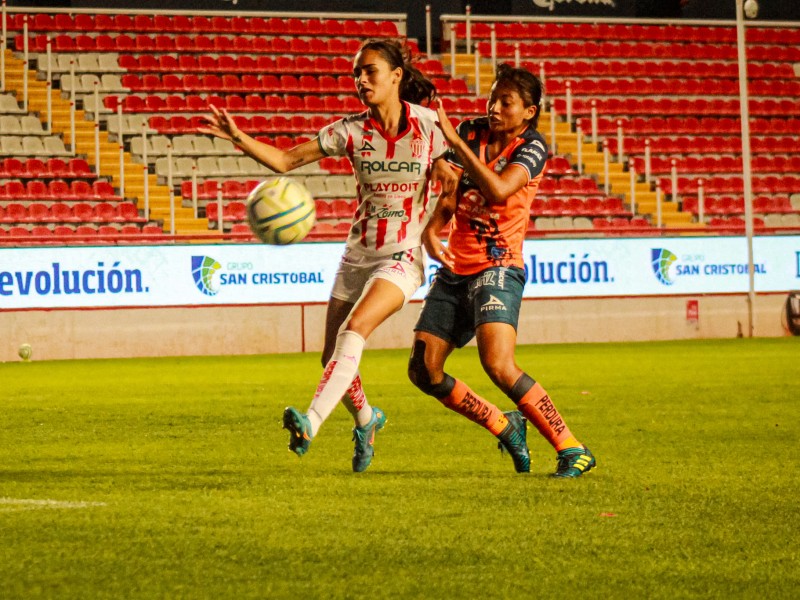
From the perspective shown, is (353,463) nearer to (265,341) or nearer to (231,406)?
(231,406)

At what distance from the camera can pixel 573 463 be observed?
5.96 meters

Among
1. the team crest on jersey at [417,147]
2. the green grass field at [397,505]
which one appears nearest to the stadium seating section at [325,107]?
the green grass field at [397,505]

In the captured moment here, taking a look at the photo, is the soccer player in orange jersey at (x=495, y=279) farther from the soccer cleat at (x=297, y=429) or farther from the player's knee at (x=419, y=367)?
the soccer cleat at (x=297, y=429)

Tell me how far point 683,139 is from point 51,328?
12.8 metres

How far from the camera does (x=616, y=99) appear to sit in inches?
997

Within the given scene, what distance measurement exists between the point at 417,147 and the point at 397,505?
1.92 meters

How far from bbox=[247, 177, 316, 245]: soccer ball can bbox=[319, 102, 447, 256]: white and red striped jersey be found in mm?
273

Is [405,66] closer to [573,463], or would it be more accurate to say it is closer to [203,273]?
[573,463]

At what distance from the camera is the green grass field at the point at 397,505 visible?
376 cm

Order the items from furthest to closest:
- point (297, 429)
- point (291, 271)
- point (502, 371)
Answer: point (291, 271) < point (502, 371) < point (297, 429)

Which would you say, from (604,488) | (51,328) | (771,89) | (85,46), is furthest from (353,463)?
(771,89)

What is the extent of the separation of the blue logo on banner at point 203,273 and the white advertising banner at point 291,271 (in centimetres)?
1

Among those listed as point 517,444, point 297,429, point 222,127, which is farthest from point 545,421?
point 222,127

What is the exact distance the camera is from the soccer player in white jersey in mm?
6176
